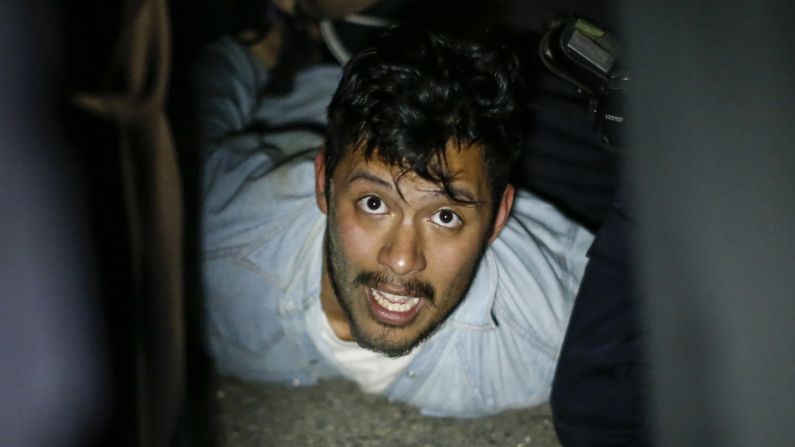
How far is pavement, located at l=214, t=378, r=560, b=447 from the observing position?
852 mm

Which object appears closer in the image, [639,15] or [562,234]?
[639,15]

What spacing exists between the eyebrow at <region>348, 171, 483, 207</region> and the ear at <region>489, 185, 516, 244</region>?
0.06 m

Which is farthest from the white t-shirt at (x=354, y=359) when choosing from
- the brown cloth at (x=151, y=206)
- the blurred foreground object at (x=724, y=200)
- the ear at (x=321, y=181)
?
the blurred foreground object at (x=724, y=200)

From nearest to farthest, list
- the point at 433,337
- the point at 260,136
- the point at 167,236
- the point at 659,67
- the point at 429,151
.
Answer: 1. the point at 659,67
2. the point at 167,236
3. the point at 429,151
4. the point at 433,337
5. the point at 260,136

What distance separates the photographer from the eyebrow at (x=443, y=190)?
0.76 metres

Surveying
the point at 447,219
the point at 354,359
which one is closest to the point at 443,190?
the point at 447,219

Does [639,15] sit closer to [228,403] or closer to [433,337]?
[433,337]

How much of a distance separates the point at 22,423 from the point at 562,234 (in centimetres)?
60

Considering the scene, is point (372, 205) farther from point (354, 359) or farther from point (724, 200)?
point (724, 200)

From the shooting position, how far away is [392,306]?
81cm

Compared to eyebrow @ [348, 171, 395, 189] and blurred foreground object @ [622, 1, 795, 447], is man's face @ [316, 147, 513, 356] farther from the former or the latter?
blurred foreground object @ [622, 1, 795, 447]

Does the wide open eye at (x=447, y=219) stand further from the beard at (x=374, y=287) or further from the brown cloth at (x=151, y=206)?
the brown cloth at (x=151, y=206)

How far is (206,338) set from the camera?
87 cm

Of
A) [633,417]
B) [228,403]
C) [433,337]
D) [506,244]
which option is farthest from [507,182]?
[228,403]
